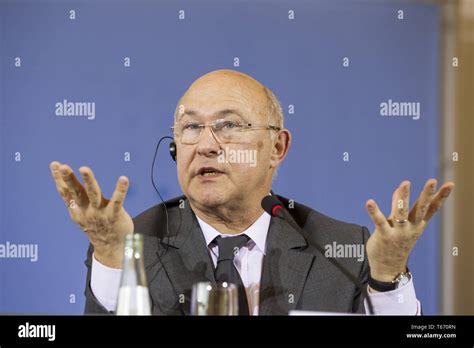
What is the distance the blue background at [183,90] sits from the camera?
3148 millimetres

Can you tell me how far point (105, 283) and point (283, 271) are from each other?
2.03 ft

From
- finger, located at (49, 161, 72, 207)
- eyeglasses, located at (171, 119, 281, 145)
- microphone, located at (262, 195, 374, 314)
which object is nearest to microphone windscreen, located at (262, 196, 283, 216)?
microphone, located at (262, 195, 374, 314)

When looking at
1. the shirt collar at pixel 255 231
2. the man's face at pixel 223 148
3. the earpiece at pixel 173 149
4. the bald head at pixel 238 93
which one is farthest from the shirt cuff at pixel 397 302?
the earpiece at pixel 173 149

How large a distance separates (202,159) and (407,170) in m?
0.74

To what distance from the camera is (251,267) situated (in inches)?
123

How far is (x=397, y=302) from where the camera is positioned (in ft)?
10.1

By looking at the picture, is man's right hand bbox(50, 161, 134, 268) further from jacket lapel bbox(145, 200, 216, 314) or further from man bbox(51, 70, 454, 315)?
jacket lapel bbox(145, 200, 216, 314)

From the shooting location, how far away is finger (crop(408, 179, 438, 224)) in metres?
3.09

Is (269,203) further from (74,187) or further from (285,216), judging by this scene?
(74,187)

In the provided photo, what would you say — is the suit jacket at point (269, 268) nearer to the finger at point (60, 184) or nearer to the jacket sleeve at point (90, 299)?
the jacket sleeve at point (90, 299)

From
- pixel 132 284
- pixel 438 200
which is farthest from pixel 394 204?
pixel 132 284
